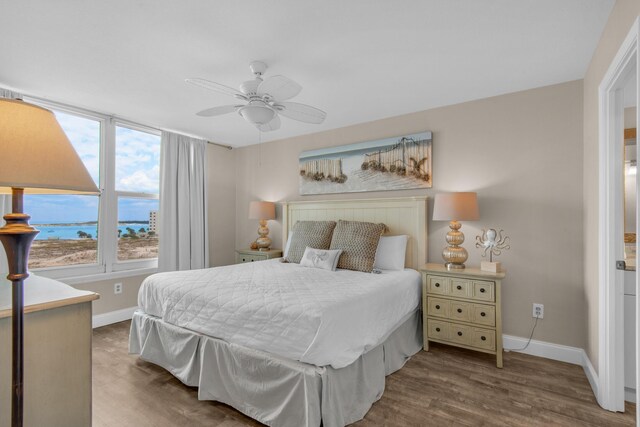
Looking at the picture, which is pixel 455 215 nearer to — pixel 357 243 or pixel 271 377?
pixel 357 243

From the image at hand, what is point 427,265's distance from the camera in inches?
123

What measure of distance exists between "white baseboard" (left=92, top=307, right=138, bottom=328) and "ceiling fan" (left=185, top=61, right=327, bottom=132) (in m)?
2.75

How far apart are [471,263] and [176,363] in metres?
2.79

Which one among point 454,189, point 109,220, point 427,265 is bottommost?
point 427,265

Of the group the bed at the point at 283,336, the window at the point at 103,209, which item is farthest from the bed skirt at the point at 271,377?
the window at the point at 103,209

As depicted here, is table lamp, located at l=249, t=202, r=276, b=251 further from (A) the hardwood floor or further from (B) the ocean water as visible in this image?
(A) the hardwood floor

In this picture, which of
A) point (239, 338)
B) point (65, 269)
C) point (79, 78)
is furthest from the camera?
point (65, 269)

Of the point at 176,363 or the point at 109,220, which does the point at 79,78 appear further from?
the point at 176,363

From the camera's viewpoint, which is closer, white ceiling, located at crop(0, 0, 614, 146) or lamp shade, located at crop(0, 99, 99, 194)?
lamp shade, located at crop(0, 99, 99, 194)

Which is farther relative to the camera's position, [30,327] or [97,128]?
[97,128]

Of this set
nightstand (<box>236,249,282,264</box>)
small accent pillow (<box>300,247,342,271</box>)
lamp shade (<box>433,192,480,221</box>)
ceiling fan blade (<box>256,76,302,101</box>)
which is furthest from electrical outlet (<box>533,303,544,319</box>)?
nightstand (<box>236,249,282,264</box>)

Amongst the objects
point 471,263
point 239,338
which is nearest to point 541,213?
point 471,263

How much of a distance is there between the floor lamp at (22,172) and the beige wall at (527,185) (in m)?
3.15

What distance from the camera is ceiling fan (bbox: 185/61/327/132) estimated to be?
213 centimetres
